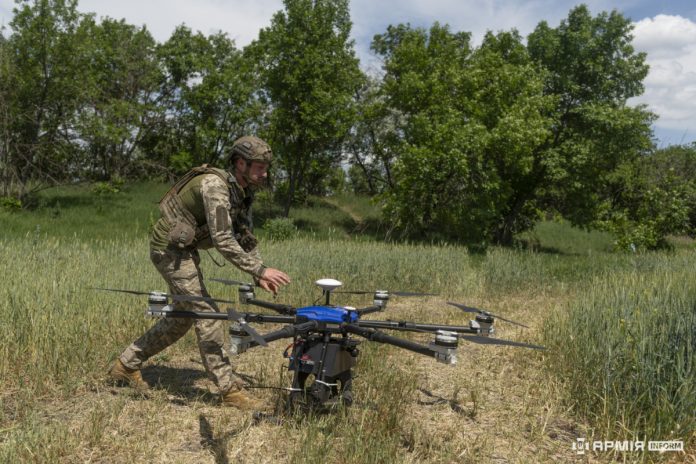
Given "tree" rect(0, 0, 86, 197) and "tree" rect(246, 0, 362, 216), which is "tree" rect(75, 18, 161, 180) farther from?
"tree" rect(246, 0, 362, 216)

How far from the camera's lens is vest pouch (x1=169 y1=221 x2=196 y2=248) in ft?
14.8

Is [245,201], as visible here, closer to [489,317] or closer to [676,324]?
[489,317]

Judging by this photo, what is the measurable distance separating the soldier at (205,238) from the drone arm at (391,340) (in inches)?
40.5

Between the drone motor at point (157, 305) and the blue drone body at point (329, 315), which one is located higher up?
the blue drone body at point (329, 315)

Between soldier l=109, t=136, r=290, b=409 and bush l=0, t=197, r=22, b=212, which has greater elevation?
soldier l=109, t=136, r=290, b=409

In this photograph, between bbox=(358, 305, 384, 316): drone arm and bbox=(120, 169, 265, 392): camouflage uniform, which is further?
bbox=(120, 169, 265, 392): camouflage uniform

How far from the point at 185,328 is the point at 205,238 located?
75cm

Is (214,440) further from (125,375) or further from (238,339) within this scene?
(125,375)

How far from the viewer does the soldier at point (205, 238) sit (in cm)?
439

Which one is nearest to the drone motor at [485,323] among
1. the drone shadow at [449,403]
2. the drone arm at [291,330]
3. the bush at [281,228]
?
the drone shadow at [449,403]

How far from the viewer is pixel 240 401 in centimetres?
451

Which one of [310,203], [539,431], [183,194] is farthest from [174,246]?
[310,203]

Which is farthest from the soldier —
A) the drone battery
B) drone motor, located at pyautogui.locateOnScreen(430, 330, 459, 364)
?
drone motor, located at pyautogui.locateOnScreen(430, 330, 459, 364)

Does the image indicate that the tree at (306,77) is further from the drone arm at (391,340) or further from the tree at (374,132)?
the drone arm at (391,340)
